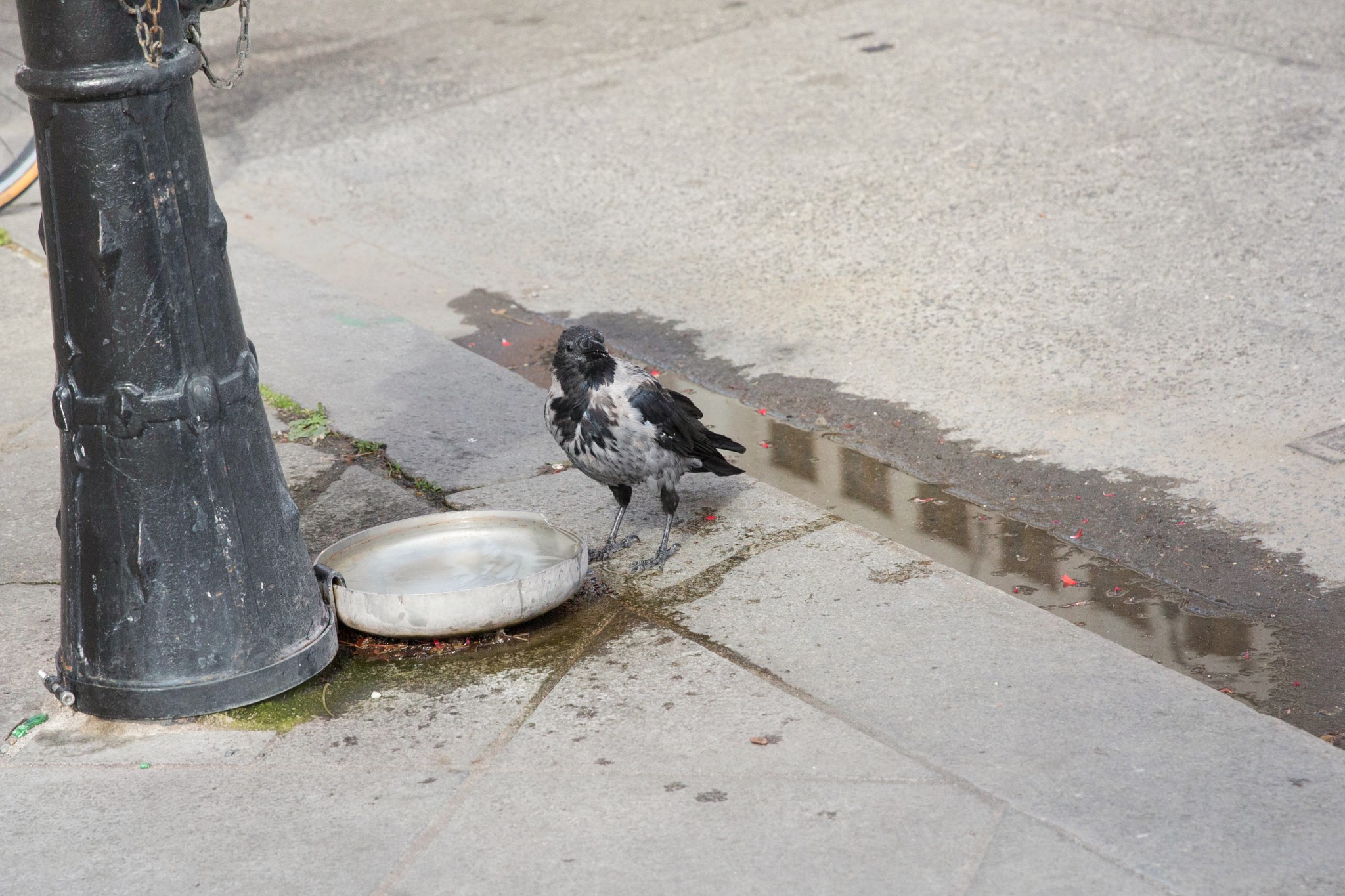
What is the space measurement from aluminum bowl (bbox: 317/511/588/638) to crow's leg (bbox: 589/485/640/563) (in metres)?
0.29

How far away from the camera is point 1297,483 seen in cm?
491

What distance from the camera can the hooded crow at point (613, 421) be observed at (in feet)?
14.2

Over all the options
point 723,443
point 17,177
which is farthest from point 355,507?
point 17,177

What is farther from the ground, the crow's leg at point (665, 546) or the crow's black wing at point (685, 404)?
the crow's black wing at point (685, 404)

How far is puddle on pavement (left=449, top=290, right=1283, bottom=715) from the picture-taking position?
411cm

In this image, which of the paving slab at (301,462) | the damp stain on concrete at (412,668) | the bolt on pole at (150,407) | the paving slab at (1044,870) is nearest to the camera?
the paving slab at (1044,870)

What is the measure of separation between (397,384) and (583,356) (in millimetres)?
1836

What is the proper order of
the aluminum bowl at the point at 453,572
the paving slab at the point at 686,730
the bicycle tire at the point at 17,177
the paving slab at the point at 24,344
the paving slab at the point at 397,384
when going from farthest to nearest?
1. the bicycle tire at the point at 17,177
2. the paving slab at the point at 24,344
3. the paving slab at the point at 397,384
4. the aluminum bowl at the point at 453,572
5. the paving slab at the point at 686,730

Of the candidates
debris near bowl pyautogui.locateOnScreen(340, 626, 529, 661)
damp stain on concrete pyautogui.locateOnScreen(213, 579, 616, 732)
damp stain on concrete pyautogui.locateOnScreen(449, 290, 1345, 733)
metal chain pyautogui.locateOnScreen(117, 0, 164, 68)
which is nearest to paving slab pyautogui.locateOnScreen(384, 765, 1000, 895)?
damp stain on concrete pyautogui.locateOnScreen(213, 579, 616, 732)

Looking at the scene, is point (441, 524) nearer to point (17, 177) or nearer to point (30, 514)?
point (30, 514)

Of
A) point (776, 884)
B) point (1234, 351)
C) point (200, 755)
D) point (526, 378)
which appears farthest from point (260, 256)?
point (776, 884)

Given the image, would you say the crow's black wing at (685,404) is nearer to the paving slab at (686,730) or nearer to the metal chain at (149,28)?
the paving slab at (686,730)

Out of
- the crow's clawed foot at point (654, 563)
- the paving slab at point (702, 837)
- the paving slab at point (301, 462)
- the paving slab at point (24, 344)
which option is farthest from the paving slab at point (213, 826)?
the paving slab at point (24, 344)

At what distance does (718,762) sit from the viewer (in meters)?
3.44
